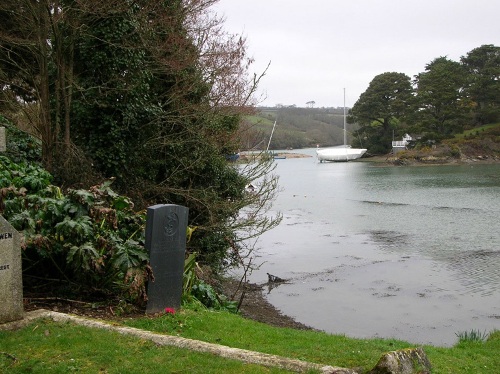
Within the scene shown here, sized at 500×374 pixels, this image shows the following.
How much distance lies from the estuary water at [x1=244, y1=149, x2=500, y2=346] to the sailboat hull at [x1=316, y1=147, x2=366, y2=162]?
61.7 meters

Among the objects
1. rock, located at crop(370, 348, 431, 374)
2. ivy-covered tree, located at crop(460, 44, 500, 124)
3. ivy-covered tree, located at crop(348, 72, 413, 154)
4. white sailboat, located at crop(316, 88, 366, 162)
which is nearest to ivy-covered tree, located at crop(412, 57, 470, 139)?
ivy-covered tree, located at crop(460, 44, 500, 124)

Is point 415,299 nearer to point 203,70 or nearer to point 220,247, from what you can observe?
point 220,247

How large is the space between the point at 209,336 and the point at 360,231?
2443cm

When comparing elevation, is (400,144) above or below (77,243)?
above

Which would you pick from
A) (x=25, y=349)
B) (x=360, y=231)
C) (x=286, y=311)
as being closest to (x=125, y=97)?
→ (x=286, y=311)

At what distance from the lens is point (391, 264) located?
867 inches

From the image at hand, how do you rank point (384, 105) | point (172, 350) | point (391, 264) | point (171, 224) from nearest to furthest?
point (172, 350), point (171, 224), point (391, 264), point (384, 105)

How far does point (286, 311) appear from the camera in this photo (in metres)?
15.8

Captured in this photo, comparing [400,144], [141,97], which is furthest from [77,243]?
[400,144]

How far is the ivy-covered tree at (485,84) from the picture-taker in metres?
83.4

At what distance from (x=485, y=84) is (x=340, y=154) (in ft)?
108

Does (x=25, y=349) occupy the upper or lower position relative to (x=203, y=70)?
lower

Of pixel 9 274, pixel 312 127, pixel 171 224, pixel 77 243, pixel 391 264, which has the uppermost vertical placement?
pixel 312 127

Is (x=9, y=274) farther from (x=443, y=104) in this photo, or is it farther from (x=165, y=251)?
(x=443, y=104)
